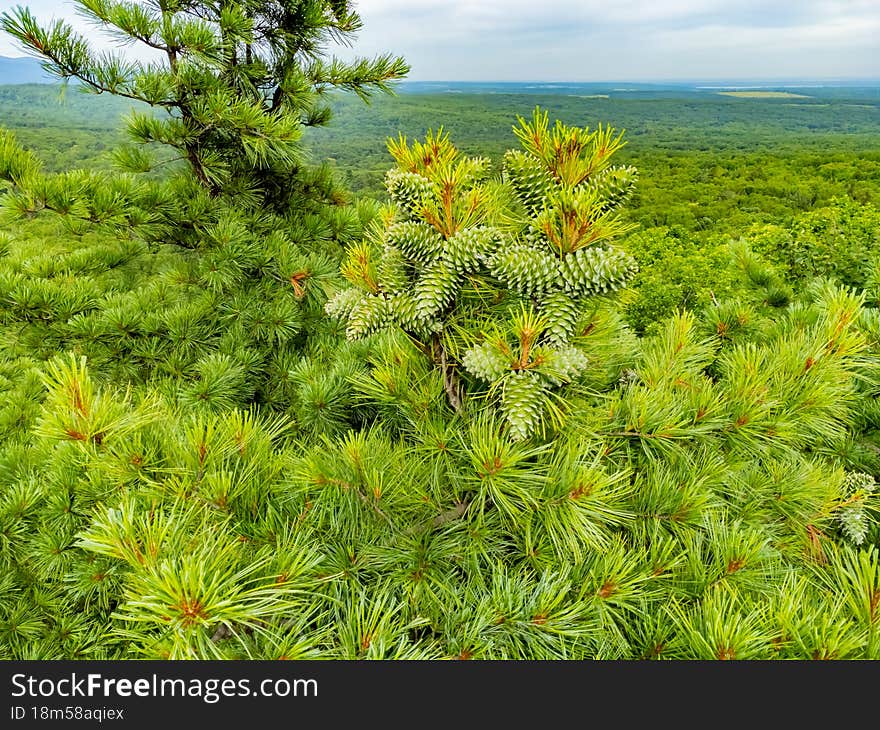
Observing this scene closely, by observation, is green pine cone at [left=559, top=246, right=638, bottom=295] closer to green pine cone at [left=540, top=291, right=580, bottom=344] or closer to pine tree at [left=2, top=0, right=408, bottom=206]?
green pine cone at [left=540, top=291, right=580, bottom=344]

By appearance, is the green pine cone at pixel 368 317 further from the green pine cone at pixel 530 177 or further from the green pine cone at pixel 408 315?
the green pine cone at pixel 530 177

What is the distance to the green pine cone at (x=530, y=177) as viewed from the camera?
574 millimetres

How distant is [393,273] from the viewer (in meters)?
0.64

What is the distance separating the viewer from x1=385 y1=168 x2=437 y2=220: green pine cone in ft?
1.86

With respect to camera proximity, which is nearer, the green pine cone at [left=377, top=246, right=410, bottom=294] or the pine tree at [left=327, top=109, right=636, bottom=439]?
the pine tree at [left=327, top=109, right=636, bottom=439]

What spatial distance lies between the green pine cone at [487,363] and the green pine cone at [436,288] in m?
0.07

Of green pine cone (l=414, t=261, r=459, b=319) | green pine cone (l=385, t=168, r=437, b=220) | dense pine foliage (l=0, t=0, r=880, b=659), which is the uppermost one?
green pine cone (l=385, t=168, r=437, b=220)

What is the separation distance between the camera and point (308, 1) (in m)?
1.66

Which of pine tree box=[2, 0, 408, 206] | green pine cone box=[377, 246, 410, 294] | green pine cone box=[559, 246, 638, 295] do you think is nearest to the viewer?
green pine cone box=[559, 246, 638, 295]

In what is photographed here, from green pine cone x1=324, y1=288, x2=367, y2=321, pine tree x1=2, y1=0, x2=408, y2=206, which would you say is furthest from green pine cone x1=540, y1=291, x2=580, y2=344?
pine tree x1=2, y1=0, x2=408, y2=206

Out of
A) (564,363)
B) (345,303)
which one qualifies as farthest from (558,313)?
(345,303)

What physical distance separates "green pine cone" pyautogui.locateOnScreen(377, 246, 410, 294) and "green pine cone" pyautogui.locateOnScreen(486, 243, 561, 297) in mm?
146

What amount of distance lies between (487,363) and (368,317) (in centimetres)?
17

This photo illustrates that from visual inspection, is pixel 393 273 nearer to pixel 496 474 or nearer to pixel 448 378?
pixel 448 378
